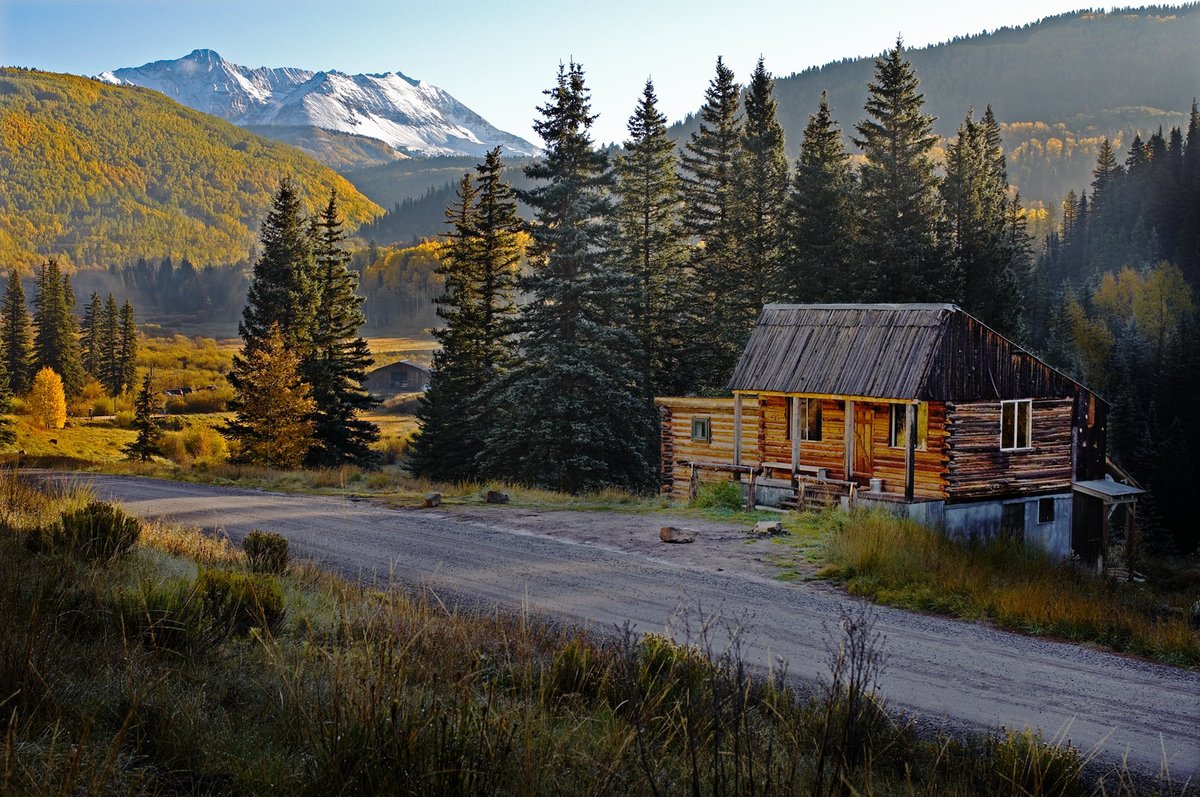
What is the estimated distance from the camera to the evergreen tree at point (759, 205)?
43906 millimetres

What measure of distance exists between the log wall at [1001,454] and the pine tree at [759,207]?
16533 millimetres

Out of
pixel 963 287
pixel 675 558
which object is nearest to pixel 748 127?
pixel 963 287

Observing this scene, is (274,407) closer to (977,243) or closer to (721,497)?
(721,497)

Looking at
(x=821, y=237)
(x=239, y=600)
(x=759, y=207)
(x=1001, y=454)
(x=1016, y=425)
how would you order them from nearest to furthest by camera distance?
1. (x=239, y=600)
2. (x=1001, y=454)
3. (x=1016, y=425)
4. (x=821, y=237)
5. (x=759, y=207)

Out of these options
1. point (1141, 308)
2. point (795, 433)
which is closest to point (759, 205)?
point (795, 433)

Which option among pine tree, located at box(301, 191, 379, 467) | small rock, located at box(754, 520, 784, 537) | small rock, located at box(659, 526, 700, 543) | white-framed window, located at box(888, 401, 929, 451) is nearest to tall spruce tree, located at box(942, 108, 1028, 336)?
white-framed window, located at box(888, 401, 929, 451)

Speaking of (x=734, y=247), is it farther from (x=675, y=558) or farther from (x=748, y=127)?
(x=675, y=558)

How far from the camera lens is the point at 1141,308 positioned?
3720 inches

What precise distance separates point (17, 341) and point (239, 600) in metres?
88.2

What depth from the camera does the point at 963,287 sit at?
140ft

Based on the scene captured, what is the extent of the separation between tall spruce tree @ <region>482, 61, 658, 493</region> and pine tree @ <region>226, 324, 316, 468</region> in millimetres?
11872

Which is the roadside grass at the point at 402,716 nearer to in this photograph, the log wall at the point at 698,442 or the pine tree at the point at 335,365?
the log wall at the point at 698,442

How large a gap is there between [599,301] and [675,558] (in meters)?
20.7

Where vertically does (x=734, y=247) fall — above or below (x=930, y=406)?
above
